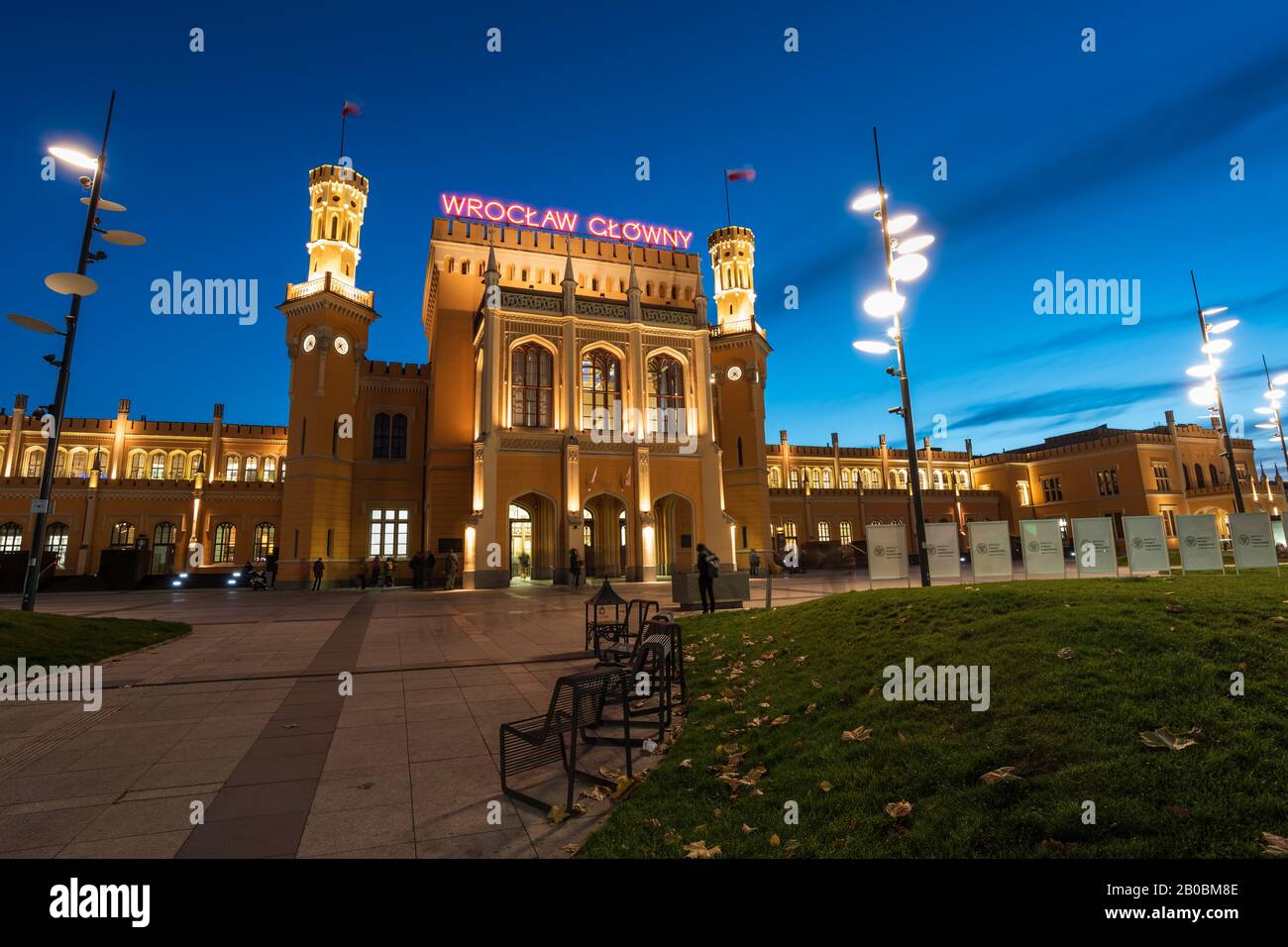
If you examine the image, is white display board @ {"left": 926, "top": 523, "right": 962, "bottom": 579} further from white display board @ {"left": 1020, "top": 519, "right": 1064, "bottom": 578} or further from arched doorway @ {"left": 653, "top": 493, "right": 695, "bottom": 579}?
arched doorway @ {"left": 653, "top": 493, "right": 695, "bottom": 579}

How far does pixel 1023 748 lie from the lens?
3836 mm

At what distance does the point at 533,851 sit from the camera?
3.46m

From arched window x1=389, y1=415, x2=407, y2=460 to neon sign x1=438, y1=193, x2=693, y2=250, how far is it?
43.9 feet

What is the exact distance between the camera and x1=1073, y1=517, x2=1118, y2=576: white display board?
1307 cm

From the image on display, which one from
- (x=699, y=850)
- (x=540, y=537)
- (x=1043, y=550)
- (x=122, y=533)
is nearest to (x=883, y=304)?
(x=1043, y=550)

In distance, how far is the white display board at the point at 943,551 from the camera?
42.8 ft

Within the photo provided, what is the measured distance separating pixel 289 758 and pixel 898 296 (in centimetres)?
1395

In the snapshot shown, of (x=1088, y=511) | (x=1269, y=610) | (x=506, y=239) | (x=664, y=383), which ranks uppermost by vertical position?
(x=506, y=239)

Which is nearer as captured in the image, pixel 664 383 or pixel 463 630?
pixel 463 630

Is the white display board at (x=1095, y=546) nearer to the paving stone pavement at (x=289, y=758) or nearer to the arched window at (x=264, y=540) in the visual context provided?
the paving stone pavement at (x=289, y=758)

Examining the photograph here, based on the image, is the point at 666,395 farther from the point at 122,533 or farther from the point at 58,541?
the point at 58,541
